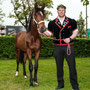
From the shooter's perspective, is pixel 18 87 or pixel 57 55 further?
pixel 18 87

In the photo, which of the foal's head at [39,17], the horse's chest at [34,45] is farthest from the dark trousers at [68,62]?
the horse's chest at [34,45]

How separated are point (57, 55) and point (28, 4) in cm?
2645

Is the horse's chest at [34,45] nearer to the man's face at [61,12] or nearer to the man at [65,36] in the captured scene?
the man at [65,36]

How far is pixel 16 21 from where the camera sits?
30656mm

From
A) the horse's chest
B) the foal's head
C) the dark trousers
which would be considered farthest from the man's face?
the horse's chest

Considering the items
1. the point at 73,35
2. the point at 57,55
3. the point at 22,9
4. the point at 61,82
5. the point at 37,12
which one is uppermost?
the point at 22,9

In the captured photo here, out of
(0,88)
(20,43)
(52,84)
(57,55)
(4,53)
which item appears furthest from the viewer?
(4,53)

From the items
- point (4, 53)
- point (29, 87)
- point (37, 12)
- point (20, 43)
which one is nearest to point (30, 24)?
point (37, 12)

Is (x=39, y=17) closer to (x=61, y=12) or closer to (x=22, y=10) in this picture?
(x=61, y=12)

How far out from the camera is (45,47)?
51.8 ft

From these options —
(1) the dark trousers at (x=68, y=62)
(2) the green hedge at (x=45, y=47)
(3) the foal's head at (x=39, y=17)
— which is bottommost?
(2) the green hedge at (x=45, y=47)

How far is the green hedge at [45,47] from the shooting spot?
577 inches

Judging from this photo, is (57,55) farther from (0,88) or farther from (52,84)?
(0,88)

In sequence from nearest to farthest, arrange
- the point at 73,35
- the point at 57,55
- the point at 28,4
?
the point at 73,35 < the point at 57,55 < the point at 28,4
